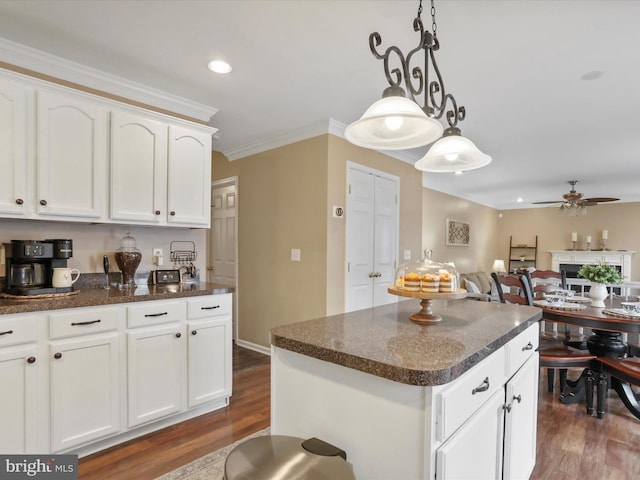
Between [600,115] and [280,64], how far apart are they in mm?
2898

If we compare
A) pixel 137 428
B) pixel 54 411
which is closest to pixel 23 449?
pixel 54 411

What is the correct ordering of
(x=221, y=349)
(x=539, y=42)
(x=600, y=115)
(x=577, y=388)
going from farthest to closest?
(x=600, y=115) → (x=577, y=388) → (x=221, y=349) → (x=539, y=42)

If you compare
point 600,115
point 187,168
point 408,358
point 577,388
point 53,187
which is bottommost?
point 577,388

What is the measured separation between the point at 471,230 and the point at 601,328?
221 inches

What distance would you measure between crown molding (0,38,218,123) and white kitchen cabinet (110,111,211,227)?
1.07 ft

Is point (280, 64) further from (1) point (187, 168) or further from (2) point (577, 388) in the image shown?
(2) point (577, 388)

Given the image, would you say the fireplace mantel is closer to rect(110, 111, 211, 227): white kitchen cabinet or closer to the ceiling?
the ceiling

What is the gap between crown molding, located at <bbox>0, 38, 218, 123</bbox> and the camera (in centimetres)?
221

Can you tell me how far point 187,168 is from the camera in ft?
9.21

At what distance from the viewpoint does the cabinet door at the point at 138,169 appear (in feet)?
8.00

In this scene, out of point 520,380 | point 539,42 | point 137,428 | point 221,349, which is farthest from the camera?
point 221,349

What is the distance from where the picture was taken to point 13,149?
2.06 metres

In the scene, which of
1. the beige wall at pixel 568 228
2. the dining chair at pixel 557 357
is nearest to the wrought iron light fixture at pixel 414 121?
the dining chair at pixel 557 357

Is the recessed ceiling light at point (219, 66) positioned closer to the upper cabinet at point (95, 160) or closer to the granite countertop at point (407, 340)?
the upper cabinet at point (95, 160)
